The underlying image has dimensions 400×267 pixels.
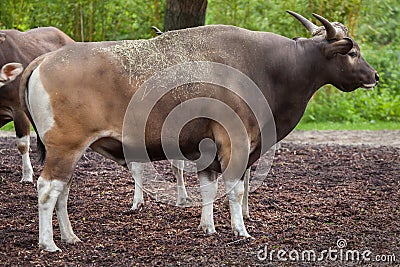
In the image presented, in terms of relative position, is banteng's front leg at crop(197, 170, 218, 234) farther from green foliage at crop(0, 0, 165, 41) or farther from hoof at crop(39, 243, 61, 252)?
green foliage at crop(0, 0, 165, 41)

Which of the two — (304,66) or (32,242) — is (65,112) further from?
(304,66)

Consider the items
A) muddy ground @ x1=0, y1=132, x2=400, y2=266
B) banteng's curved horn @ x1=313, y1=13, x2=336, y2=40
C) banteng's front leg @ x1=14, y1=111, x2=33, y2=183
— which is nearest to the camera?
muddy ground @ x1=0, y1=132, x2=400, y2=266

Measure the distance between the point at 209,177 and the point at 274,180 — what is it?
2379 mm

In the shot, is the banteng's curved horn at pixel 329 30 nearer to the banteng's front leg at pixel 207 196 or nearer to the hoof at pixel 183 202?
the banteng's front leg at pixel 207 196

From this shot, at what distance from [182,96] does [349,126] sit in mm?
8598

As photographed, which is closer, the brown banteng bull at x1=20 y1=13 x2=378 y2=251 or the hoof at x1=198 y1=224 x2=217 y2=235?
the brown banteng bull at x1=20 y1=13 x2=378 y2=251

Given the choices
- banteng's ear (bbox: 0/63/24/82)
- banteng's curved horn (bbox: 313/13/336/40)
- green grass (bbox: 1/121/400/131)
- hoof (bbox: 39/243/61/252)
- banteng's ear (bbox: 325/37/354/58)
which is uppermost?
banteng's curved horn (bbox: 313/13/336/40)
